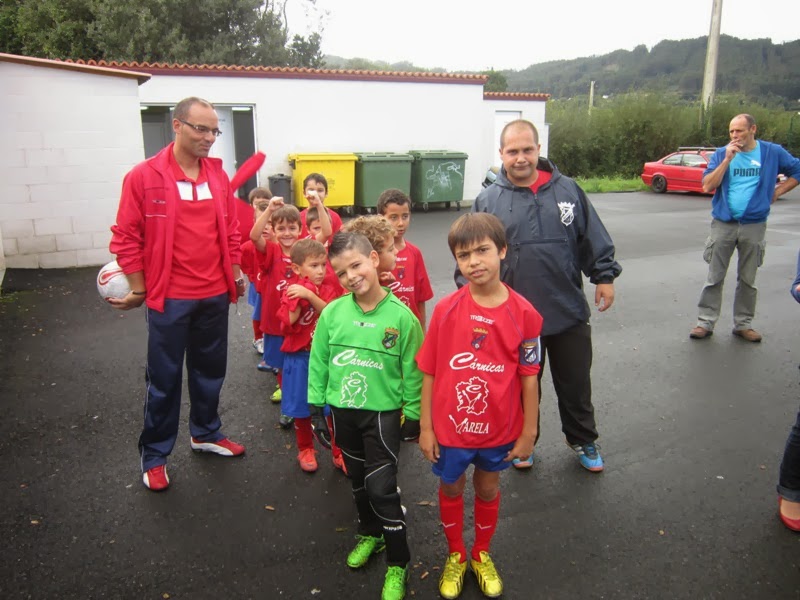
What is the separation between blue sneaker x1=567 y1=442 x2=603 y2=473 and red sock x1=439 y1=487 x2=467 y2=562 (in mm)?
1304

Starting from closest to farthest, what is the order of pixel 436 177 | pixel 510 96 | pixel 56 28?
pixel 436 177 → pixel 510 96 → pixel 56 28

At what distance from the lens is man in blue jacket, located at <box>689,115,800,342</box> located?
599 cm

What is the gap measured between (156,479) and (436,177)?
13436 mm

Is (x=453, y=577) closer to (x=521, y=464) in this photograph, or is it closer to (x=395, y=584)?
(x=395, y=584)

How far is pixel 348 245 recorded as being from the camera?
109 inches

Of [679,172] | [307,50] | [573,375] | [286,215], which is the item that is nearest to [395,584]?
[573,375]

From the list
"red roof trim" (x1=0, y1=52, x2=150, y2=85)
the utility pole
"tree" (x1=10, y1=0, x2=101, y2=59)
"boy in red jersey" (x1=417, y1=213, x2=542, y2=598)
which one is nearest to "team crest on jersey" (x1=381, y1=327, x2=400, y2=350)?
"boy in red jersey" (x1=417, y1=213, x2=542, y2=598)

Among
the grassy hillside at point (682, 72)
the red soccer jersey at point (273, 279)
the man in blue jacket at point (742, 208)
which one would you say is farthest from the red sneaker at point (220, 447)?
the grassy hillside at point (682, 72)

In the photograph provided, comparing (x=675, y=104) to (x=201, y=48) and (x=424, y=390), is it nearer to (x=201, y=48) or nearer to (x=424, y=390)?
(x=201, y=48)

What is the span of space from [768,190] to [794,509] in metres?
3.79

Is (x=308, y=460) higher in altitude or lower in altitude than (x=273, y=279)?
lower

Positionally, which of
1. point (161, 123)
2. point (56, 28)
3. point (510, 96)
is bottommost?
point (161, 123)

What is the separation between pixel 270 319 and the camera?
4.04 metres

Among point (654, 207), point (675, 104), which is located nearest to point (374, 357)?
point (654, 207)
